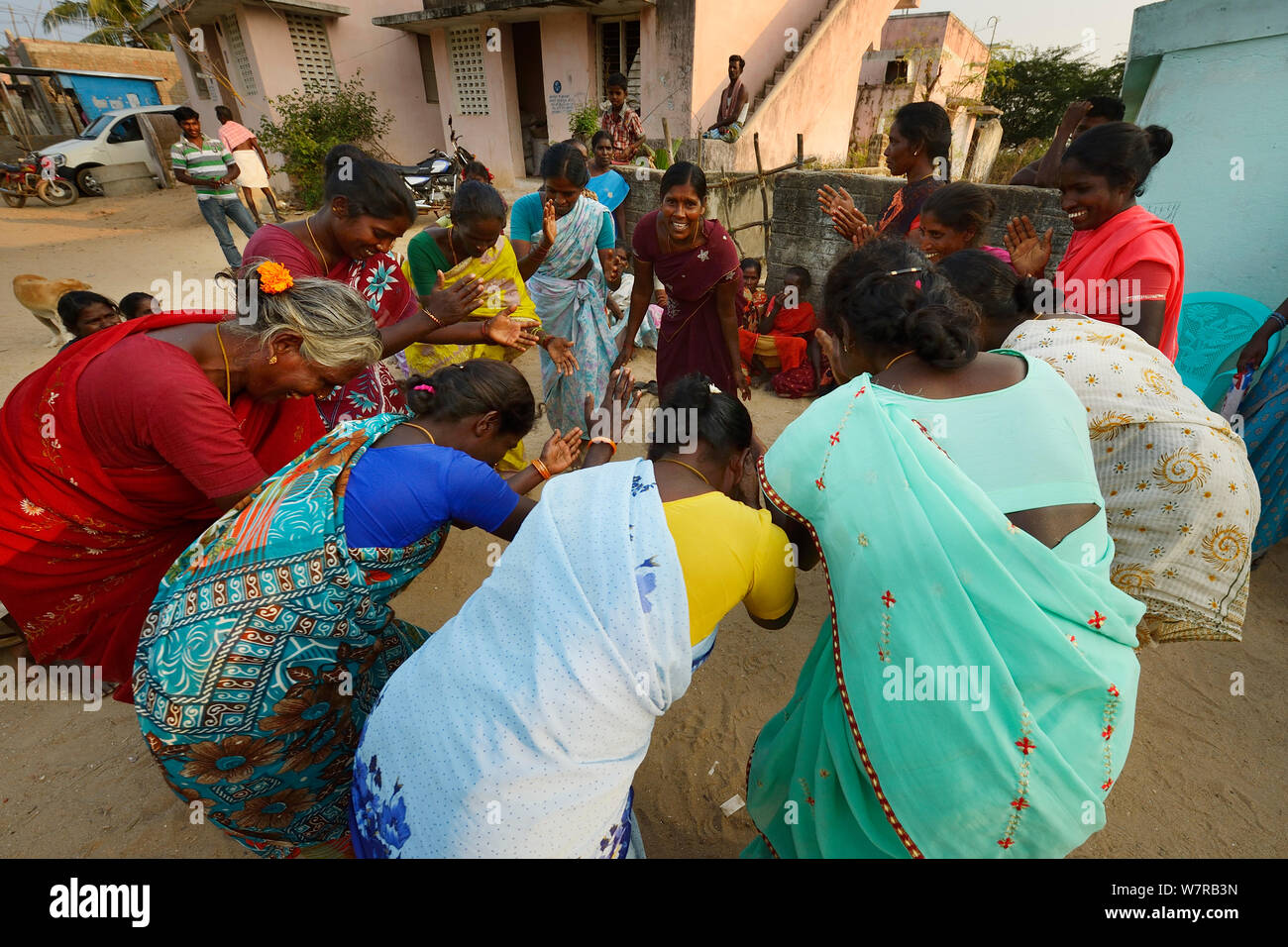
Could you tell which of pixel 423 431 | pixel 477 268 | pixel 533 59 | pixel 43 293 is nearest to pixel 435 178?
pixel 533 59

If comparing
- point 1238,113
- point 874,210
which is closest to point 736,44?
point 874,210

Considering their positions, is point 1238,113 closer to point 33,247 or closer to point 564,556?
point 564,556

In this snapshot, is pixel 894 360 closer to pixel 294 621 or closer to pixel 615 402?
pixel 294 621

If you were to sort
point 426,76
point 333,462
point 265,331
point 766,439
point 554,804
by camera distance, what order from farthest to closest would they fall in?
point 426,76 → point 766,439 → point 265,331 → point 333,462 → point 554,804

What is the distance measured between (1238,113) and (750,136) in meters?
6.87

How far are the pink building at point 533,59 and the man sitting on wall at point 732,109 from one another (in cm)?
23

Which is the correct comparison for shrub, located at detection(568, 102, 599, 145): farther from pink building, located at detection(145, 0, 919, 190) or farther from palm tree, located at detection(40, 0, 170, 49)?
palm tree, located at detection(40, 0, 170, 49)

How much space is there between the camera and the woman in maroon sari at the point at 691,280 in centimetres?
321

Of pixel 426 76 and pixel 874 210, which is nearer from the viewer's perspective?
pixel 874 210

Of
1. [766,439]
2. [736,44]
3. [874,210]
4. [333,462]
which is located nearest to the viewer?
[333,462]

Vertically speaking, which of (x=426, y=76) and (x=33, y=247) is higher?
(x=426, y=76)

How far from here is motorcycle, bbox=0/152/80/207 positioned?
13.1 m

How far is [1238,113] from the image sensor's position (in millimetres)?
4309
